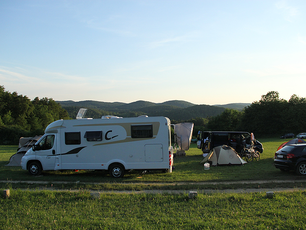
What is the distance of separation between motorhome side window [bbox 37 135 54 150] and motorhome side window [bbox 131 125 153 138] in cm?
447

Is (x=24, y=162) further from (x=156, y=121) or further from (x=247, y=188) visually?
(x=247, y=188)

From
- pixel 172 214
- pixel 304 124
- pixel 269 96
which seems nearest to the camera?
pixel 172 214

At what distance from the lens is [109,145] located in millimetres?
12047

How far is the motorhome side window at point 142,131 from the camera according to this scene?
11.9 m

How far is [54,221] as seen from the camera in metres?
5.88

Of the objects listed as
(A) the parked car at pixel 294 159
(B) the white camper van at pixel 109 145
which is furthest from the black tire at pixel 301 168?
(B) the white camper van at pixel 109 145

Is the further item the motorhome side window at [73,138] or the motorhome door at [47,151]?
the motorhome door at [47,151]

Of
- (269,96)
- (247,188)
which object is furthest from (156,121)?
(269,96)

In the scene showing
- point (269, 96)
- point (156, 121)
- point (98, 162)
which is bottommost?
point (98, 162)

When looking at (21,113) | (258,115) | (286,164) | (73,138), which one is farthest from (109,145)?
(21,113)

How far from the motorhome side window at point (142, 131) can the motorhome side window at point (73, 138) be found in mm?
2885

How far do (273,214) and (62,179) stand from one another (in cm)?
964

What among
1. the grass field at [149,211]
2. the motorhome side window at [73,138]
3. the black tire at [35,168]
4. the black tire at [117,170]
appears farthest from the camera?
the black tire at [35,168]

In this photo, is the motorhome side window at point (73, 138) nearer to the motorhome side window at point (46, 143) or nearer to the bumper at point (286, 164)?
the motorhome side window at point (46, 143)
